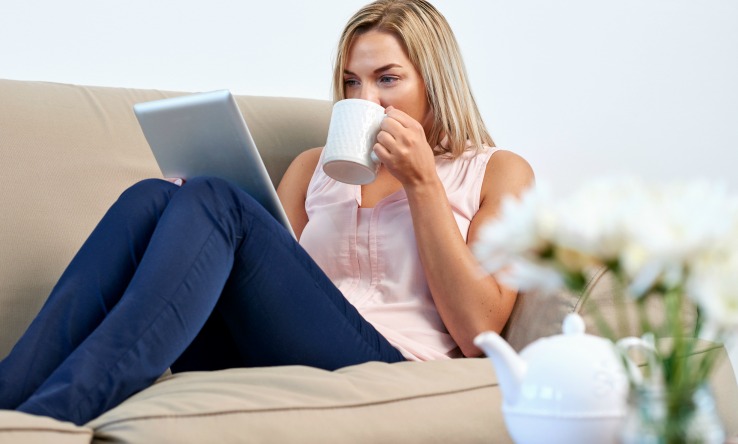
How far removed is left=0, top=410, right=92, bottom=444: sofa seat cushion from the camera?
0.94 meters

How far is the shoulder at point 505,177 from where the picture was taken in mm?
1718

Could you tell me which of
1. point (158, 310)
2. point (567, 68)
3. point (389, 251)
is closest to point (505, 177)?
point (389, 251)

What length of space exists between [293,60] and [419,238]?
0.91 meters

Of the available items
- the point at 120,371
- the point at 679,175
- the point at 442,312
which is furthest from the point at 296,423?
the point at 679,175

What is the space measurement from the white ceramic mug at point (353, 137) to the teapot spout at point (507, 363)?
0.76 metres

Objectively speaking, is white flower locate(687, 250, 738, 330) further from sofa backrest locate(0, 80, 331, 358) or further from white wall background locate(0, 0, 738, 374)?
white wall background locate(0, 0, 738, 374)

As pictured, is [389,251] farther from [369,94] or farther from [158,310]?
[158,310]

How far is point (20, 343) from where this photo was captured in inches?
48.4

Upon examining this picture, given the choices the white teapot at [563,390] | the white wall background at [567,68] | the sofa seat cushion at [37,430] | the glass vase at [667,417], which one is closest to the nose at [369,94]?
the white wall background at [567,68]

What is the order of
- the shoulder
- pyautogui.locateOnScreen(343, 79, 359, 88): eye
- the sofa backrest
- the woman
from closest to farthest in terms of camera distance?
the woman, the sofa backrest, the shoulder, pyautogui.locateOnScreen(343, 79, 359, 88): eye

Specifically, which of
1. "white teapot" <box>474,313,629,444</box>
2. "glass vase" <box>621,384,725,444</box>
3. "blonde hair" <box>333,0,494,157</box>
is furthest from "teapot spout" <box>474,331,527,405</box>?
"blonde hair" <box>333,0,494,157</box>

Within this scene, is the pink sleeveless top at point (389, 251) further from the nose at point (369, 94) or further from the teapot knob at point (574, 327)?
the teapot knob at point (574, 327)

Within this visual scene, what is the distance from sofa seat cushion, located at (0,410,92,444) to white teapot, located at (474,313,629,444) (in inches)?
18.2

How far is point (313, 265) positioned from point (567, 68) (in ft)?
4.17
